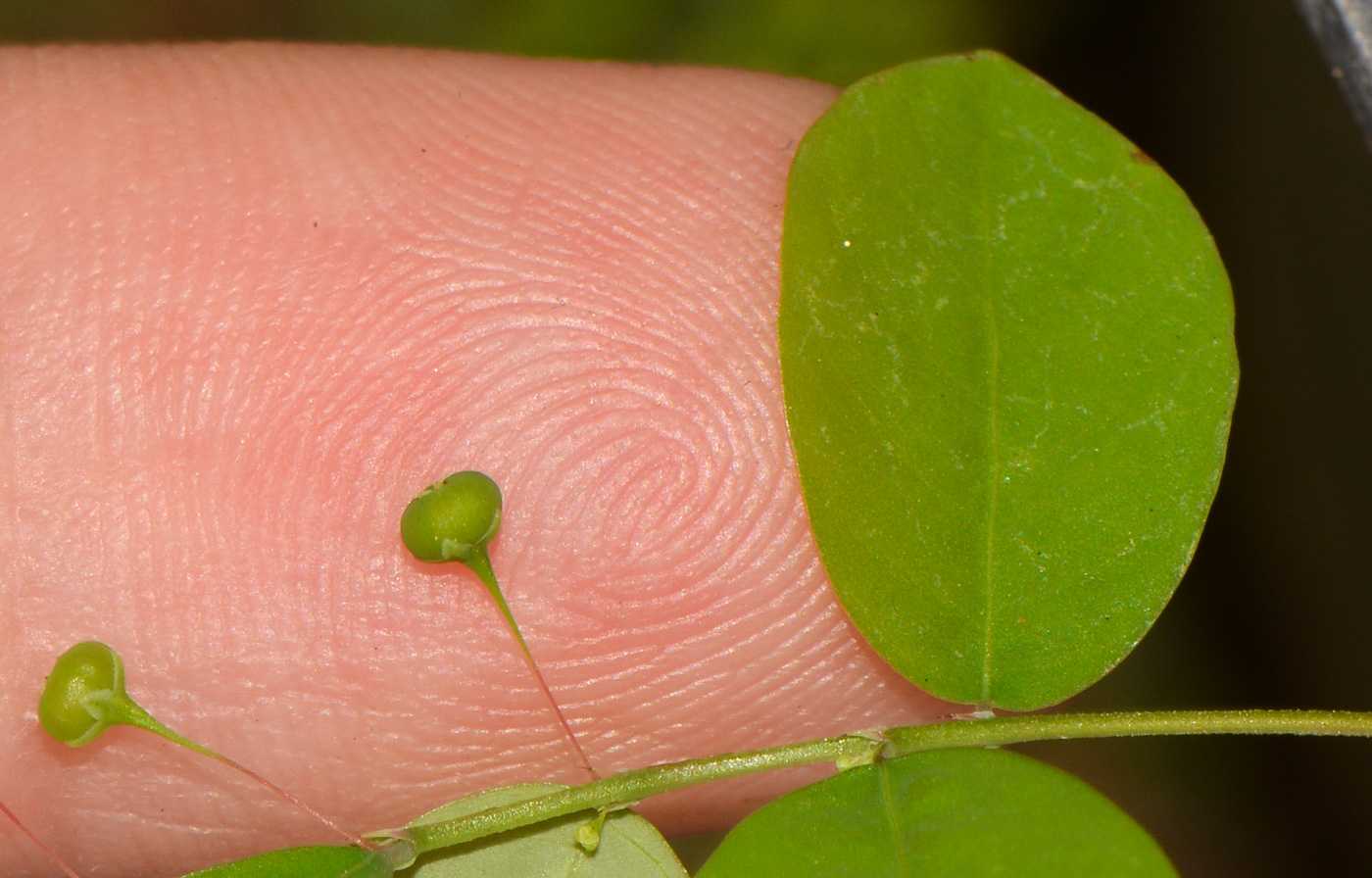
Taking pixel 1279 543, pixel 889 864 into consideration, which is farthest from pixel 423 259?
pixel 1279 543

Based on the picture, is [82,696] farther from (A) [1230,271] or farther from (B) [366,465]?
(A) [1230,271]

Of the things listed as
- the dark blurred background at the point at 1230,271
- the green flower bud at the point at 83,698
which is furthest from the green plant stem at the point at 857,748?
the dark blurred background at the point at 1230,271

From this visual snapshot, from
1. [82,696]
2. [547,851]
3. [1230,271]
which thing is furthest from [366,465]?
[1230,271]

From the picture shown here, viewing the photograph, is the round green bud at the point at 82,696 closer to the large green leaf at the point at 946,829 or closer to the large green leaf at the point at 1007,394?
the large green leaf at the point at 946,829

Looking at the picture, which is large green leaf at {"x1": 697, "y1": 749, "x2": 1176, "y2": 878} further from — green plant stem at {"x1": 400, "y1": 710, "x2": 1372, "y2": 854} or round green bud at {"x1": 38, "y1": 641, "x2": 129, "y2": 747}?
round green bud at {"x1": 38, "y1": 641, "x2": 129, "y2": 747}

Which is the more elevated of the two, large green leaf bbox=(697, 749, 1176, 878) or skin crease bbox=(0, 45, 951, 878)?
skin crease bbox=(0, 45, 951, 878)

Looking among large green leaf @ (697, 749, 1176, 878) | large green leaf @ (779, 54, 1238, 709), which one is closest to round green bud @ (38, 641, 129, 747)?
large green leaf @ (697, 749, 1176, 878)
